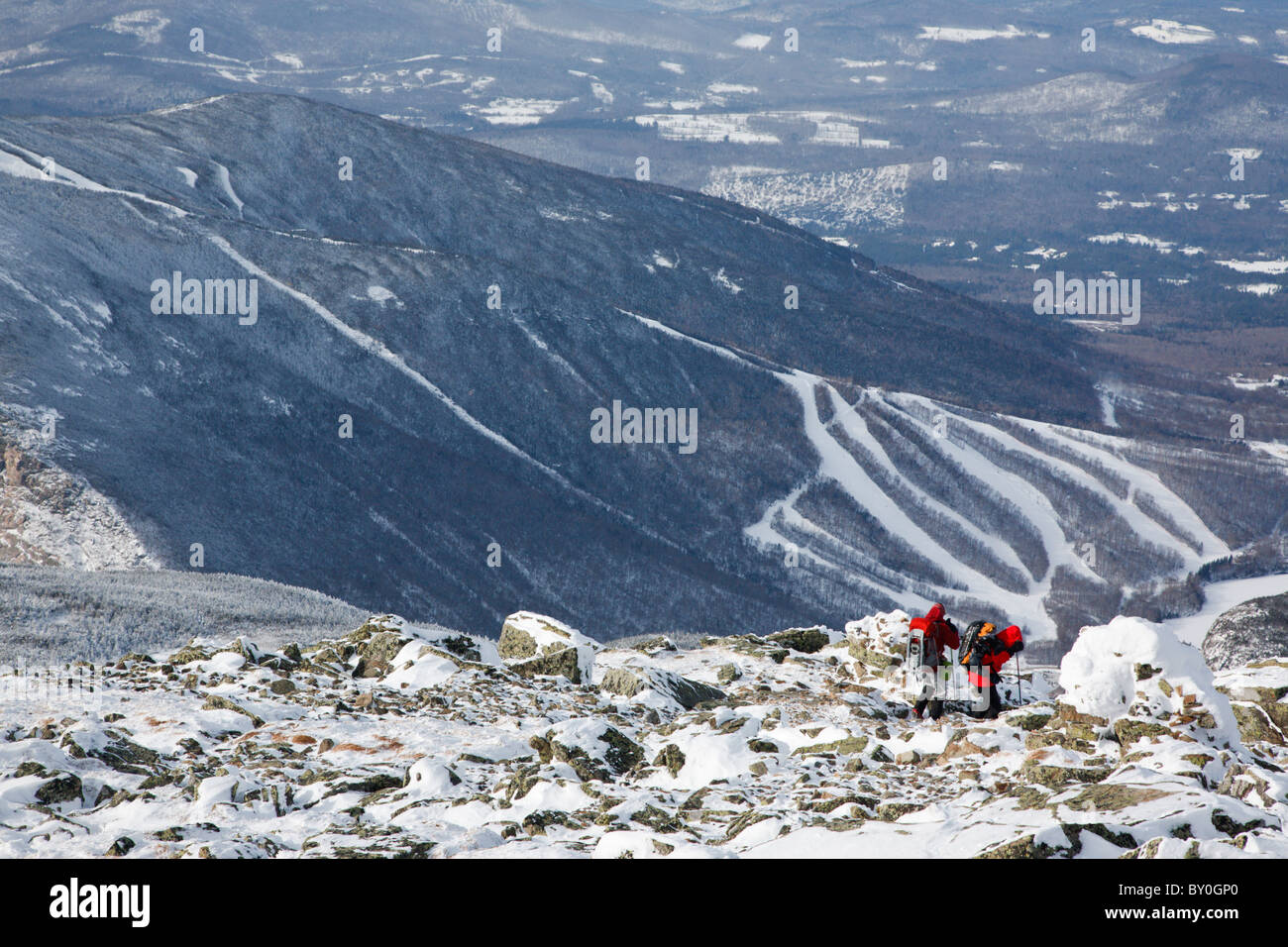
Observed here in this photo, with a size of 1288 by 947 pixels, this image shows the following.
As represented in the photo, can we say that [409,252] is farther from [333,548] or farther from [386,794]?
[386,794]

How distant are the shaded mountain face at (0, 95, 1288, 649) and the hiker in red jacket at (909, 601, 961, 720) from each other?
54502mm

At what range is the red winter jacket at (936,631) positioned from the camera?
79.9ft

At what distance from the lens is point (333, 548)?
82.9 meters

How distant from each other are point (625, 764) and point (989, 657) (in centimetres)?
761

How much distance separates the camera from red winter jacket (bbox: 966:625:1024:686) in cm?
2347

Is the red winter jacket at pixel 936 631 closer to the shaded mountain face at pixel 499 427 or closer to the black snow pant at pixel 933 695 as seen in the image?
the black snow pant at pixel 933 695

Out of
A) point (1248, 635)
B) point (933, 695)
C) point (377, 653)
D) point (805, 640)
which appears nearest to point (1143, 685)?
point (933, 695)

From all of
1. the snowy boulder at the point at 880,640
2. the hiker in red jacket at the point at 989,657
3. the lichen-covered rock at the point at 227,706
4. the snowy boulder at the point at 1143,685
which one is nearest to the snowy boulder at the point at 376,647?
the lichen-covered rock at the point at 227,706

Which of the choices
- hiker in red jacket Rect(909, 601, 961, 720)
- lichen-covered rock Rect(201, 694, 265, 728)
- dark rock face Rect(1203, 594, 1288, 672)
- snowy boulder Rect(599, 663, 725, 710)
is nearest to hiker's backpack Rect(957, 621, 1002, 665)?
hiker in red jacket Rect(909, 601, 961, 720)

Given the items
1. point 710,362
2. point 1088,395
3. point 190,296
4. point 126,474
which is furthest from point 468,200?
point 126,474

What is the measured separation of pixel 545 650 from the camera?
30.1 metres

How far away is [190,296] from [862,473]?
214 ft

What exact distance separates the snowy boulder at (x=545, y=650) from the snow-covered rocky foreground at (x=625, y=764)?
2.13ft

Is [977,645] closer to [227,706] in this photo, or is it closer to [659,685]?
[659,685]
